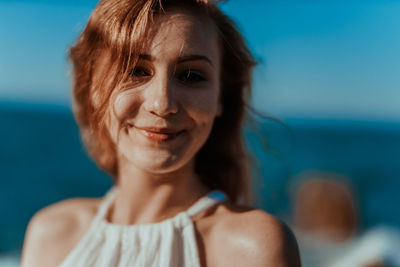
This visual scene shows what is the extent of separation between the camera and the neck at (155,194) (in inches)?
76.6

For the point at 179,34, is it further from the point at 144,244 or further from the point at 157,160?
the point at 144,244

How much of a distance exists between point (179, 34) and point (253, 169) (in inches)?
38.9

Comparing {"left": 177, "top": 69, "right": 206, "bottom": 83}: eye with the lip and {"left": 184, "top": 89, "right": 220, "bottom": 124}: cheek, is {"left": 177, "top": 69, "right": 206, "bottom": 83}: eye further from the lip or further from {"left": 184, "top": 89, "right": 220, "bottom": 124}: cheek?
the lip

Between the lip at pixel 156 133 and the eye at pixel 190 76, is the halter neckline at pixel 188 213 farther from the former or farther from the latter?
the eye at pixel 190 76

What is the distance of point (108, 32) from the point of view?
176 centimetres

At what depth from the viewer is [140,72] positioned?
5.69 feet

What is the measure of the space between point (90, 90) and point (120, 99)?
34 cm

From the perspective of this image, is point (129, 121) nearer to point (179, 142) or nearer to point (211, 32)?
point (179, 142)

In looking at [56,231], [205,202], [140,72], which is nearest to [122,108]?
[140,72]

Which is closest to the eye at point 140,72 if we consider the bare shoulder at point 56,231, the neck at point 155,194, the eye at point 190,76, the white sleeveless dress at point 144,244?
the eye at point 190,76

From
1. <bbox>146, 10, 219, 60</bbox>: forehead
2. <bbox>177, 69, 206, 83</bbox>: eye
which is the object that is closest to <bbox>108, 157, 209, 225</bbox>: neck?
<bbox>177, 69, 206, 83</bbox>: eye

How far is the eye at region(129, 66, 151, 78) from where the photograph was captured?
5.64 feet

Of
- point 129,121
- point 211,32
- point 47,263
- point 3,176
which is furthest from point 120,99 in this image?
point 3,176

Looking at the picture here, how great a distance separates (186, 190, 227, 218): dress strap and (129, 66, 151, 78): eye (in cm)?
62
